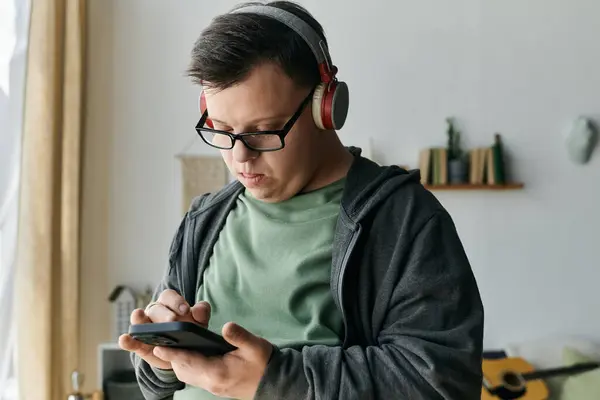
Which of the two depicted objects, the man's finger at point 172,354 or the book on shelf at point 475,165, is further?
the book on shelf at point 475,165

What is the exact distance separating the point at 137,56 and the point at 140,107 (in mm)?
231

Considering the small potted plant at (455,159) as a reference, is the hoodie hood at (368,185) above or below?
below

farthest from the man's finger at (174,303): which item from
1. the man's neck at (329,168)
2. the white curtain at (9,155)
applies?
the white curtain at (9,155)

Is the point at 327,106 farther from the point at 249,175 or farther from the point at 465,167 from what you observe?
the point at 465,167

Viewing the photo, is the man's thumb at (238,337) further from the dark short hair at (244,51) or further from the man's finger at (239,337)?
the dark short hair at (244,51)

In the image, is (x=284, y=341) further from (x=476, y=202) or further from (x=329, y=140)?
(x=476, y=202)

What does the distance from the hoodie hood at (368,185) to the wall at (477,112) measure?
2.34 meters

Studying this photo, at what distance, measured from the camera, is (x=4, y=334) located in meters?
2.37

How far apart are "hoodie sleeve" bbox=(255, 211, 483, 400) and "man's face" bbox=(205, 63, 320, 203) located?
16cm

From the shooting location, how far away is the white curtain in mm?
2326

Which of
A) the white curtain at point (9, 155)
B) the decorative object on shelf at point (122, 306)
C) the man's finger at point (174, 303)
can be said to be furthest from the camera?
the decorative object on shelf at point (122, 306)

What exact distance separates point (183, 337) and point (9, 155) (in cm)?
190

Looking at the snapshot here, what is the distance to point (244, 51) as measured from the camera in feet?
2.57

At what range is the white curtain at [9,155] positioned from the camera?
2326 millimetres
